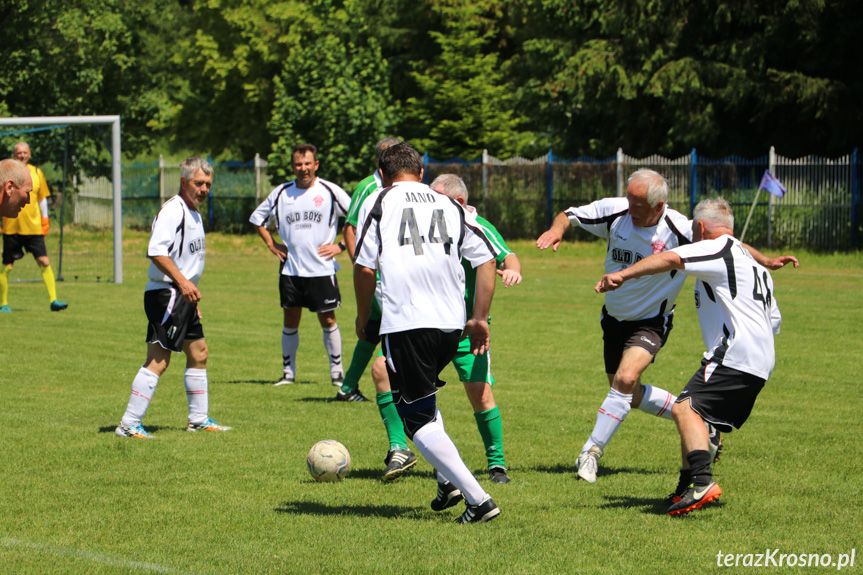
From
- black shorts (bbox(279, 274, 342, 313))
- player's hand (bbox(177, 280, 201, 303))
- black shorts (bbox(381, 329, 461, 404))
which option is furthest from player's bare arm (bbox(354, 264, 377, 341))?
black shorts (bbox(279, 274, 342, 313))

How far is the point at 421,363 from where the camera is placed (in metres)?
5.45

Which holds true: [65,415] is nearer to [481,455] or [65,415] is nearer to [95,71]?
[481,455]

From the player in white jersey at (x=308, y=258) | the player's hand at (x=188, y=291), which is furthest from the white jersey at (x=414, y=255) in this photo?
the player in white jersey at (x=308, y=258)

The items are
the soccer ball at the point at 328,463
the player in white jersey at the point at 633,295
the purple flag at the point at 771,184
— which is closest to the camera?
the soccer ball at the point at 328,463

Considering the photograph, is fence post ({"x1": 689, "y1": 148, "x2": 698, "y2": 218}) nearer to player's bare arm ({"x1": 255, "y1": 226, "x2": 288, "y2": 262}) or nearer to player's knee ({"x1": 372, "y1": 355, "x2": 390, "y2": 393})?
player's bare arm ({"x1": 255, "y1": 226, "x2": 288, "y2": 262})

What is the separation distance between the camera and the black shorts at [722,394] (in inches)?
227

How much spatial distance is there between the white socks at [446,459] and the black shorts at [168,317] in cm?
301

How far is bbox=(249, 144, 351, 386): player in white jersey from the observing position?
417 inches

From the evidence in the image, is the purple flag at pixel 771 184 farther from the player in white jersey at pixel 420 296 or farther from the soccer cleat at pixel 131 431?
the player in white jersey at pixel 420 296

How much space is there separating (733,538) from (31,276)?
19.9 metres

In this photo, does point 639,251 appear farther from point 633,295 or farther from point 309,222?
point 309,222

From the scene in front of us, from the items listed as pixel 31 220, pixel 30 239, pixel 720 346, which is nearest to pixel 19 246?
pixel 30 239

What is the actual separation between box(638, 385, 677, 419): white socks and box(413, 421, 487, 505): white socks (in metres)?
1.97

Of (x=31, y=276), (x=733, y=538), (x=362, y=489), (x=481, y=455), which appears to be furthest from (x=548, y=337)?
(x=31, y=276)
